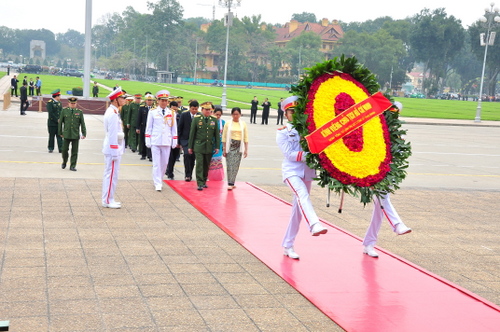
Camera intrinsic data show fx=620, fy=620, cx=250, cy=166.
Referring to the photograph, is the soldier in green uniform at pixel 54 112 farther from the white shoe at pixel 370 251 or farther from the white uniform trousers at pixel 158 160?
the white shoe at pixel 370 251

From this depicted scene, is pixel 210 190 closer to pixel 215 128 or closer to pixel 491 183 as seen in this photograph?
pixel 215 128

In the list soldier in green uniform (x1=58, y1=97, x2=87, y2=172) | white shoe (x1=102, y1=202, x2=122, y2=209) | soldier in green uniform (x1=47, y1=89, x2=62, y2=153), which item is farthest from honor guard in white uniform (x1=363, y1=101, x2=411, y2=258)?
soldier in green uniform (x1=47, y1=89, x2=62, y2=153)

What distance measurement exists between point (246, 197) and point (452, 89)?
167 metres

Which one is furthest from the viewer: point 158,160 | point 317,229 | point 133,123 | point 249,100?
point 249,100

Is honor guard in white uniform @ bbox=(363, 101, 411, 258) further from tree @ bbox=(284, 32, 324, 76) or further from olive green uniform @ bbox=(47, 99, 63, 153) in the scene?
tree @ bbox=(284, 32, 324, 76)

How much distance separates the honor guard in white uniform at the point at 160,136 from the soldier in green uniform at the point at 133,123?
236 inches

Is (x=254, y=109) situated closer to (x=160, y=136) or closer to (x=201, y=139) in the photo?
(x=201, y=139)

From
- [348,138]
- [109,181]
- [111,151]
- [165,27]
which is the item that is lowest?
[109,181]

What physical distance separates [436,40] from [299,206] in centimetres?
11952

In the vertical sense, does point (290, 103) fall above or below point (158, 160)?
above

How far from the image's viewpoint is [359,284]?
6.60 metres

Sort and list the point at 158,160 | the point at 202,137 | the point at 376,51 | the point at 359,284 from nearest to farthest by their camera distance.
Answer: the point at 359,284, the point at 158,160, the point at 202,137, the point at 376,51

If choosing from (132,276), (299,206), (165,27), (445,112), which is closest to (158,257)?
(132,276)

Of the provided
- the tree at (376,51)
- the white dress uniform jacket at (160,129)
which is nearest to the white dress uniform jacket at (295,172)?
the white dress uniform jacket at (160,129)
